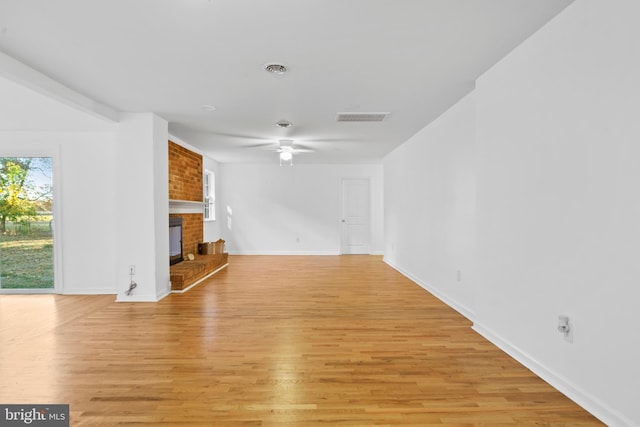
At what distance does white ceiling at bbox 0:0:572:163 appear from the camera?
1.92 metres

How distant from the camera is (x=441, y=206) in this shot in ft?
13.5

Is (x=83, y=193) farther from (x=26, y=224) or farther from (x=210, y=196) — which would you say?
(x=210, y=196)

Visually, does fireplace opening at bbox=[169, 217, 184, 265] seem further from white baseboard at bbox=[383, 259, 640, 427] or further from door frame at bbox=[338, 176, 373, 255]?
white baseboard at bbox=[383, 259, 640, 427]

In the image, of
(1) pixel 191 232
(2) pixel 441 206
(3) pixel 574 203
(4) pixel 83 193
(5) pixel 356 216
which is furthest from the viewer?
(5) pixel 356 216

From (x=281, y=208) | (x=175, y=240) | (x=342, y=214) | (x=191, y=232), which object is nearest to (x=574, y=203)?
(x=175, y=240)

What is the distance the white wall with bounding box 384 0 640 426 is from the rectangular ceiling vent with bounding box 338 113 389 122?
118cm

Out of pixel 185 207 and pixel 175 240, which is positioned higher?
pixel 185 207

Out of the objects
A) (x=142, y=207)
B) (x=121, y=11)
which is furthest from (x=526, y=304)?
(x=142, y=207)

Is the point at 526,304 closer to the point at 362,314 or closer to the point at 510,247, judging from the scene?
the point at 510,247

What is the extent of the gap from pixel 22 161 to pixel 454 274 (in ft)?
19.5

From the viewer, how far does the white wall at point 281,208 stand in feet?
27.0

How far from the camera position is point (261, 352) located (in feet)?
8.39

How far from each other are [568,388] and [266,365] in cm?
196

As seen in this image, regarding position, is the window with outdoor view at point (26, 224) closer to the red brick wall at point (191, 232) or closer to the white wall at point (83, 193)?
the white wall at point (83, 193)
